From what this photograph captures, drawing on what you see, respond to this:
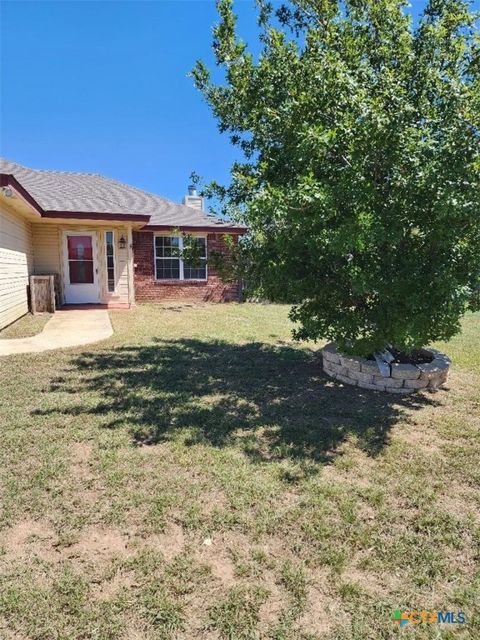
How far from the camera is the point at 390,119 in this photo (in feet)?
12.3

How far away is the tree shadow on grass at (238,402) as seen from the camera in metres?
3.79

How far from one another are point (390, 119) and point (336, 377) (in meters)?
3.36

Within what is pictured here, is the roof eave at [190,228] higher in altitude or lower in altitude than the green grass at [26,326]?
higher

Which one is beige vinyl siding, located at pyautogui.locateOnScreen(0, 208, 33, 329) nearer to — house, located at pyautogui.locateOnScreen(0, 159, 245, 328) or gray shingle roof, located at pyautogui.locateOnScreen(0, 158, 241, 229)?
house, located at pyautogui.locateOnScreen(0, 159, 245, 328)

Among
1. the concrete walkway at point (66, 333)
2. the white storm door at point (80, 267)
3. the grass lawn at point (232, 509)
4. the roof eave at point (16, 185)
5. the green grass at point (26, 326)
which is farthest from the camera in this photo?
the white storm door at point (80, 267)

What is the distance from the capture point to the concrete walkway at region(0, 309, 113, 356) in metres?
6.99

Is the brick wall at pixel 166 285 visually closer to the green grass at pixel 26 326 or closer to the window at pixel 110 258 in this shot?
the window at pixel 110 258

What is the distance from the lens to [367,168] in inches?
167

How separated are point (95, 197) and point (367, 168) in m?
11.2

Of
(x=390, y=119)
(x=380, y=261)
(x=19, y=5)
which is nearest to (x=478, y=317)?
(x=380, y=261)

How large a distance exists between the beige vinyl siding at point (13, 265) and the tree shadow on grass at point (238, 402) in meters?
3.52

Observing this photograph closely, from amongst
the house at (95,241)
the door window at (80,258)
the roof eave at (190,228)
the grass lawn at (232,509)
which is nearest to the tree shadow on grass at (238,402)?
the grass lawn at (232,509)

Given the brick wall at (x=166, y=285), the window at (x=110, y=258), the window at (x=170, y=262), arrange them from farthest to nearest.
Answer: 1. the window at (x=170, y=262)
2. the brick wall at (x=166, y=285)
3. the window at (x=110, y=258)

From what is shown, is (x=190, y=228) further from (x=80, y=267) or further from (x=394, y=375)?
(x=394, y=375)
